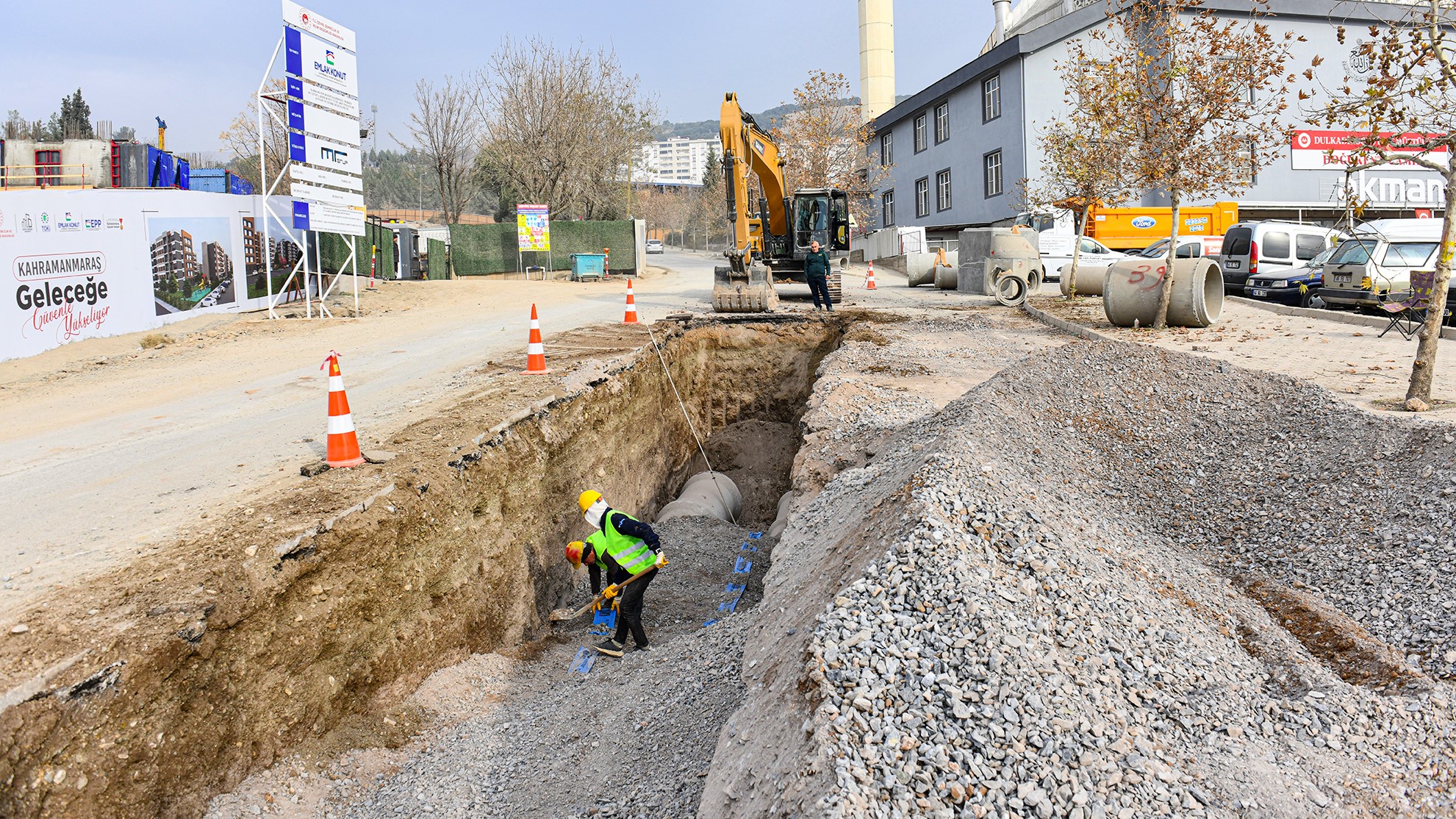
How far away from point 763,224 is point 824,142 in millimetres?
21991

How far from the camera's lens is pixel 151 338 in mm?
13844

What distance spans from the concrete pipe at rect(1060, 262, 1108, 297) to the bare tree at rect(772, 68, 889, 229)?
64.9 feet

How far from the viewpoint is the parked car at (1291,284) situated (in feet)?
58.0

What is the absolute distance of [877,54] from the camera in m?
54.7

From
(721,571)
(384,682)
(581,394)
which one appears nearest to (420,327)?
(581,394)

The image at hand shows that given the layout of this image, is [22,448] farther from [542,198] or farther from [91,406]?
[542,198]

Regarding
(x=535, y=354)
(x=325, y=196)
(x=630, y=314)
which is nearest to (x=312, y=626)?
(x=535, y=354)

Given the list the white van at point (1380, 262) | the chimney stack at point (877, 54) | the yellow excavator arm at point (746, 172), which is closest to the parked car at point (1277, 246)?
the white van at point (1380, 262)

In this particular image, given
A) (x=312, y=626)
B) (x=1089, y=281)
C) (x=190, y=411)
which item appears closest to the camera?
(x=312, y=626)

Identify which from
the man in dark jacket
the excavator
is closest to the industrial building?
the excavator

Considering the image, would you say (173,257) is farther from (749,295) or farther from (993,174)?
(993,174)

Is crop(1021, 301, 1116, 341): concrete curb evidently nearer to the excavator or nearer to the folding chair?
the folding chair

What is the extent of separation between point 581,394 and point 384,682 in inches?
169

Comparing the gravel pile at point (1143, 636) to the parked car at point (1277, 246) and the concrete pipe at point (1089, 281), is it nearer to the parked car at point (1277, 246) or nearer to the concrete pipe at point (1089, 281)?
the concrete pipe at point (1089, 281)
